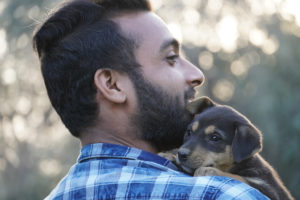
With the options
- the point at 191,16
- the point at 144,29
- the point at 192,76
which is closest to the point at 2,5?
the point at 191,16

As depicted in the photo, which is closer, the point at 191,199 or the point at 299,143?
the point at 191,199

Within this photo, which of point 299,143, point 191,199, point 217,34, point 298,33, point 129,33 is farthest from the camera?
point 217,34

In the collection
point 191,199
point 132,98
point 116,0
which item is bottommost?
point 191,199

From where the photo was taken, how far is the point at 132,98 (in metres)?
2.92

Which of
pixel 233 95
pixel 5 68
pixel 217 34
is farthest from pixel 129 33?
pixel 5 68

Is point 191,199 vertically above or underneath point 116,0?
underneath

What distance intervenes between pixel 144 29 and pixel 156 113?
1.92 ft

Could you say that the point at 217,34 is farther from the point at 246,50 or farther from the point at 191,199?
the point at 191,199

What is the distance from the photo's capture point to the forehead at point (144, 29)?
10.1 feet

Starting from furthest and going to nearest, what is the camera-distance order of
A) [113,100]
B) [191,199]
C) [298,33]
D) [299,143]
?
[298,33]
[299,143]
[113,100]
[191,199]

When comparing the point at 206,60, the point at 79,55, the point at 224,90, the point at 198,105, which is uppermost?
the point at 79,55

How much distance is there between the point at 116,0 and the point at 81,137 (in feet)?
3.09

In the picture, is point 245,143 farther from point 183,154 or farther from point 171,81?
point 171,81

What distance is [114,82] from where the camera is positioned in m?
2.92
